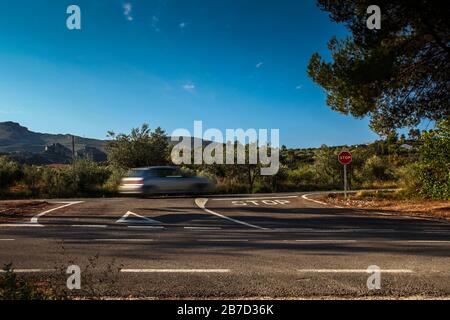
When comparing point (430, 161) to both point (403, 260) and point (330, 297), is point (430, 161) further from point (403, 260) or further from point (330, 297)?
point (330, 297)

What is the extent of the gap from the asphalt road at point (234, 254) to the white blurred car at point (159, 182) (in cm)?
853

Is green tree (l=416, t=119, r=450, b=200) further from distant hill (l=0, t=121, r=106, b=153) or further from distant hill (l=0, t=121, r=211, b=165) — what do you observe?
distant hill (l=0, t=121, r=106, b=153)

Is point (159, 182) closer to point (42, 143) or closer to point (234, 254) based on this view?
point (234, 254)

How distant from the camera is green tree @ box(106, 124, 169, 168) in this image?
33.1m

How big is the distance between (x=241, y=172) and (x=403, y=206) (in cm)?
2189

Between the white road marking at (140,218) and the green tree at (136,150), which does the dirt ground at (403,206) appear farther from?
the green tree at (136,150)

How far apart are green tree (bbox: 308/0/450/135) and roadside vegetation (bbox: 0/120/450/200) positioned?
126 cm

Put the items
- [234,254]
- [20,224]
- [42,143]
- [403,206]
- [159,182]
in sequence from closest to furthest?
[234,254], [20,224], [403,206], [159,182], [42,143]

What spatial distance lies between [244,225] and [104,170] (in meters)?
21.9

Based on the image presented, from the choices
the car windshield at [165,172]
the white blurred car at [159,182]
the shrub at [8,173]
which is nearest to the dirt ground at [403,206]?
the white blurred car at [159,182]

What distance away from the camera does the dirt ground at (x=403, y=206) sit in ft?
49.2

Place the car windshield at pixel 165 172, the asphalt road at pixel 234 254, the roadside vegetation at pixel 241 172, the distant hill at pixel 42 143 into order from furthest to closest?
1. the distant hill at pixel 42 143
2. the car windshield at pixel 165 172
3. the roadside vegetation at pixel 241 172
4. the asphalt road at pixel 234 254

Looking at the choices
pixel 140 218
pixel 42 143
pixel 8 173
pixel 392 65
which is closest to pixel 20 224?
pixel 140 218

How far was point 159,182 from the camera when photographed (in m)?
22.4
